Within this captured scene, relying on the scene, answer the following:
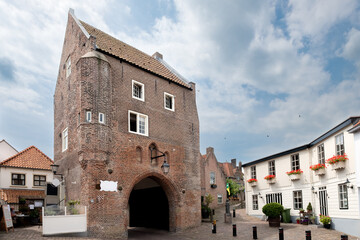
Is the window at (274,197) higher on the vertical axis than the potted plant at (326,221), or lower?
higher

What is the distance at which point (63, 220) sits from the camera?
1523 cm

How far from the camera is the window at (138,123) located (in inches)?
778

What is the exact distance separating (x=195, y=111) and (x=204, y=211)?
328 inches

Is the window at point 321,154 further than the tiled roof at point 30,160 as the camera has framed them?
No

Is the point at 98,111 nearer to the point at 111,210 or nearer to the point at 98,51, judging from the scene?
the point at 98,51

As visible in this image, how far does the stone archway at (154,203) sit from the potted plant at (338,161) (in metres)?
9.76

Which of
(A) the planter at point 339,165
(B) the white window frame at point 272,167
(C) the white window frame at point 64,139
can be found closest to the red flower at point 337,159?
(A) the planter at point 339,165

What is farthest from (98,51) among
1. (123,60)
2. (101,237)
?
(101,237)

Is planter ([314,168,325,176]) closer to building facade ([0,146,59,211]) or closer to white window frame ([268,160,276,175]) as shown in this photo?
white window frame ([268,160,276,175])

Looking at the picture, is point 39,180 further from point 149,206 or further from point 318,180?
point 318,180

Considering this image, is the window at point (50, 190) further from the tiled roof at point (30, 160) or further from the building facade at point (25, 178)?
the tiled roof at point (30, 160)

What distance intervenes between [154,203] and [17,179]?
1245 cm

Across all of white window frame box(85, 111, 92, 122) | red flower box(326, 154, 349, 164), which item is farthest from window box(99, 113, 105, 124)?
red flower box(326, 154, 349, 164)

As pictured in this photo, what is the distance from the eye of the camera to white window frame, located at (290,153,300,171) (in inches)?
896
